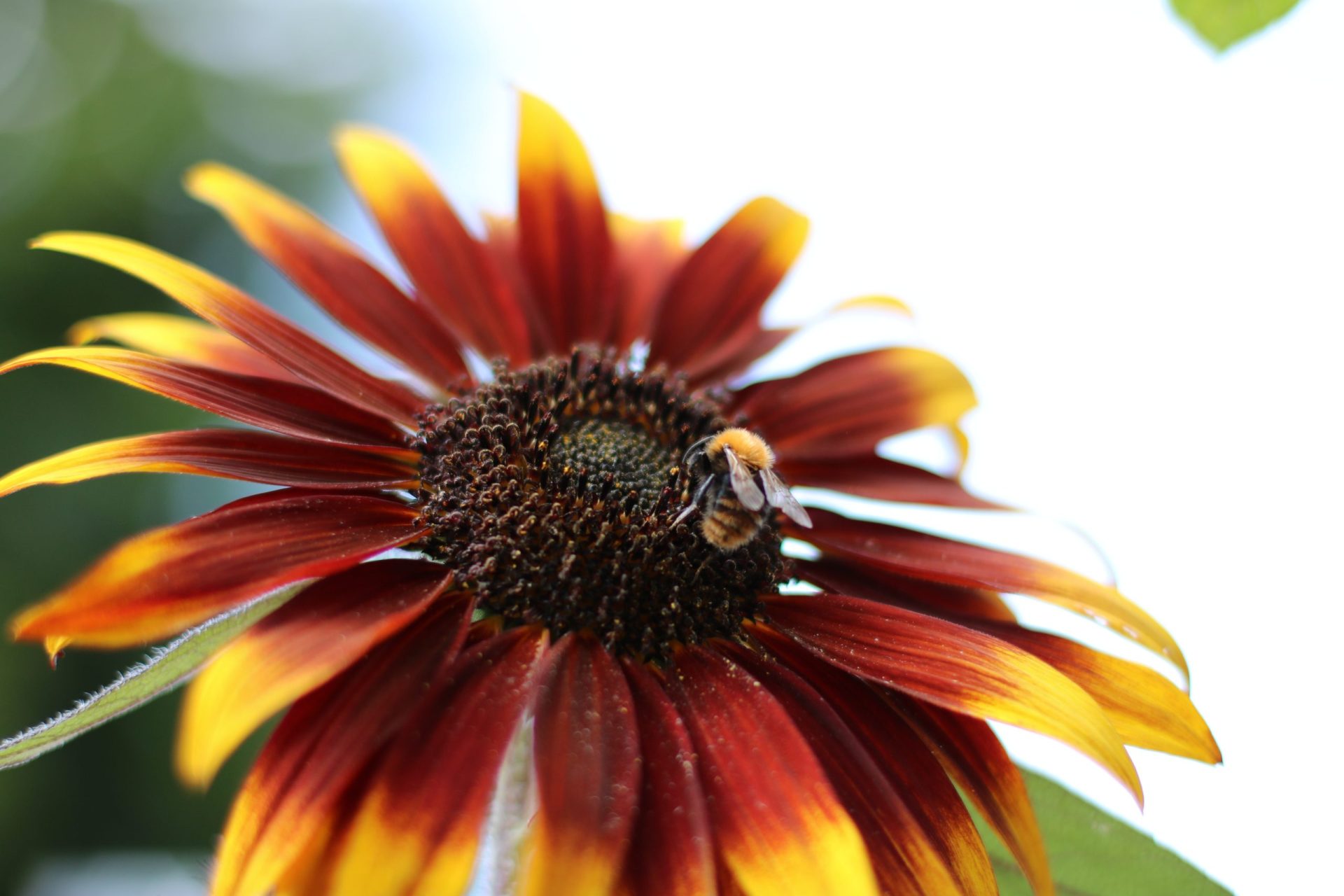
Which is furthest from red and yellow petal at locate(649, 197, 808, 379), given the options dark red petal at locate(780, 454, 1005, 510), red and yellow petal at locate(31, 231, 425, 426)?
red and yellow petal at locate(31, 231, 425, 426)

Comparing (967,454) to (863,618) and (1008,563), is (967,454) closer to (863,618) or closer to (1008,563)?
(1008,563)

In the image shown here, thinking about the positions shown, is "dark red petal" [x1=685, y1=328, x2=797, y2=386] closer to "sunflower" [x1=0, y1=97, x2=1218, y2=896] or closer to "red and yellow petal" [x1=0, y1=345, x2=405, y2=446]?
"sunflower" [x1=0, y1=97, x2=1218, y2=896]

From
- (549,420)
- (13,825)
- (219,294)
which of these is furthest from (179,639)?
(13,825)

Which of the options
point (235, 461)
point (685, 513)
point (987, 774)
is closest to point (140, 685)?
point (235, 461)

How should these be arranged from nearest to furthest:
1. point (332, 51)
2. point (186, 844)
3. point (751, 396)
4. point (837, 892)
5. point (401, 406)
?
point (837, 892)
point (401, 406)
point (751, 396)
point (186, 844)
point (332, 51)

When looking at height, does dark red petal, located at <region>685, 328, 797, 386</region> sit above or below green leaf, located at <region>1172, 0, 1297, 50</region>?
below

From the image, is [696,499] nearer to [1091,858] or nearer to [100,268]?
[1091,858]

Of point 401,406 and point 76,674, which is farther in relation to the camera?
point 76,674
